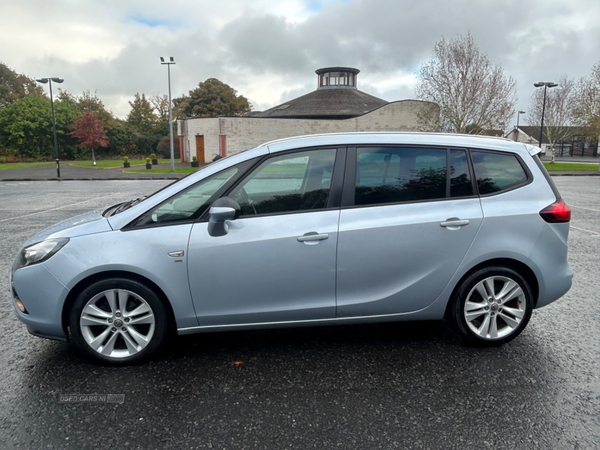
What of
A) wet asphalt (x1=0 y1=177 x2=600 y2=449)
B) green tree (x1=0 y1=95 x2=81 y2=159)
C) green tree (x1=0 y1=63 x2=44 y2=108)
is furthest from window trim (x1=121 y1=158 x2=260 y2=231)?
green tree (x1=0 y1=63 x2=44 y2=108)

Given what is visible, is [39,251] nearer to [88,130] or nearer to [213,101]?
[88,130]

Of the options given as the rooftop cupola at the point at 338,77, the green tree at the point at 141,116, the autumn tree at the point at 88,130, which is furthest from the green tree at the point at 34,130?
the rooftop cupola at the point at 338,77

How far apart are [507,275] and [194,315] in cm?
248

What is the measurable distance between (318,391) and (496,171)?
7.45 ft

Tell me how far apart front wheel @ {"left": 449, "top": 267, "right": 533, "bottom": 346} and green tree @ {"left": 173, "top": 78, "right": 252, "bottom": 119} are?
2725 inches

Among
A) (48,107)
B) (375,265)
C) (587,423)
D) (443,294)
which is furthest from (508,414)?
(48,107)

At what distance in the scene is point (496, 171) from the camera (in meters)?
3.65

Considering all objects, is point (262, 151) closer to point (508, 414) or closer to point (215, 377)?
point (215, 377)

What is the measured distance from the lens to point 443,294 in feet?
11.5

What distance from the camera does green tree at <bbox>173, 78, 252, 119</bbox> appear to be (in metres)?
69.2

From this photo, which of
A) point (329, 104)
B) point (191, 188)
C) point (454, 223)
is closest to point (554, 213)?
point (454, 223)

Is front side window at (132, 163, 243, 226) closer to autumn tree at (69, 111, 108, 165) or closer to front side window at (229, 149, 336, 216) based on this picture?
front side window at (229, 149, 336, 216)

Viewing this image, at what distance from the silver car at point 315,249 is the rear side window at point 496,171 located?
0.04ft

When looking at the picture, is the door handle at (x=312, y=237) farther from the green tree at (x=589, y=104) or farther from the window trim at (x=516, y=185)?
the green tree at (x=589, y=104)
